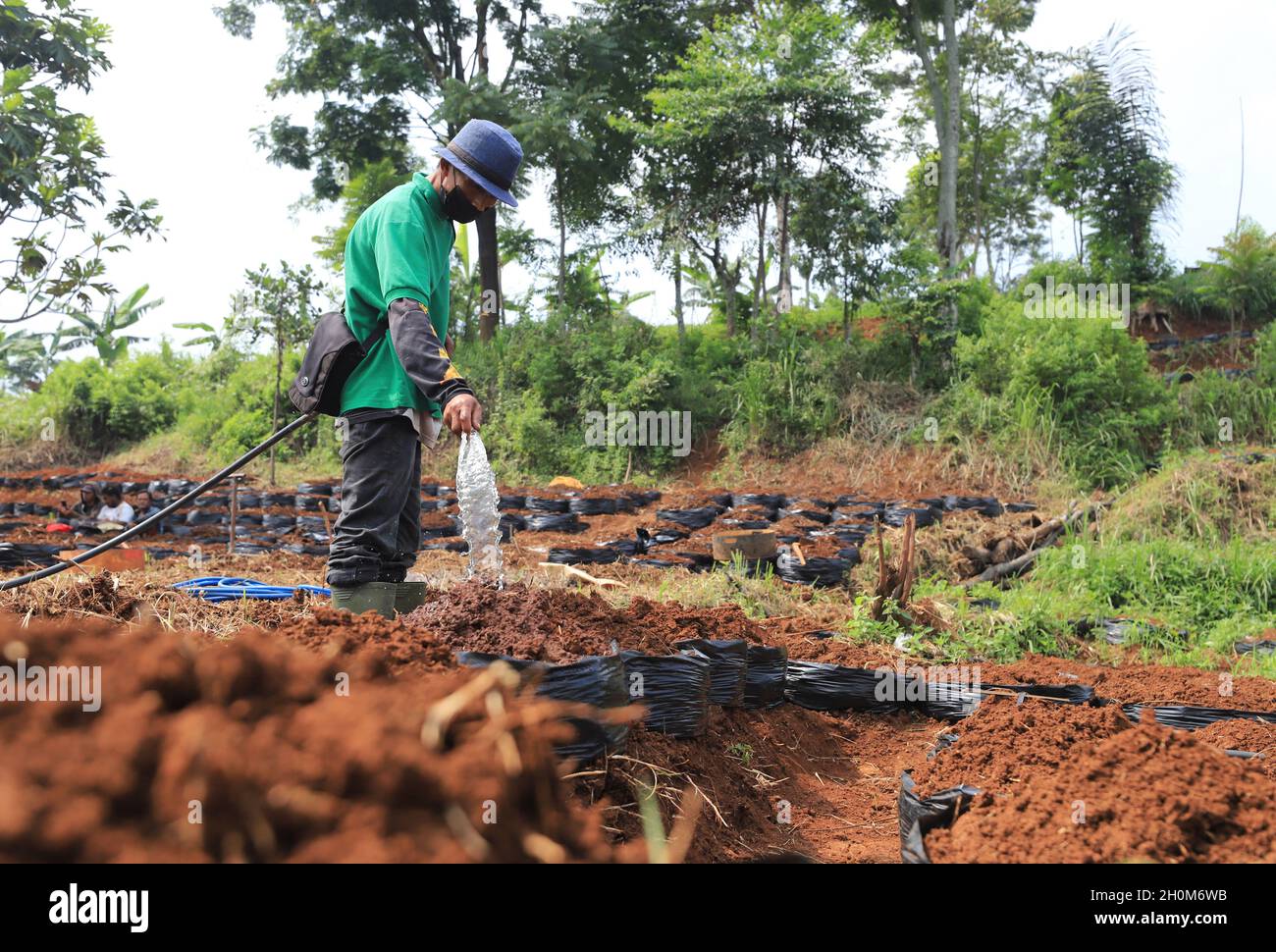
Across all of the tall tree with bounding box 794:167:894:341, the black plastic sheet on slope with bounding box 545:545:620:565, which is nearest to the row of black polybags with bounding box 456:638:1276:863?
the black plastic sheet on slope with bounding box 545:545:620:565

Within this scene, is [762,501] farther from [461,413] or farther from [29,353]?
[29,353]

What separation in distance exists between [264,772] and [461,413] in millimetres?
1656

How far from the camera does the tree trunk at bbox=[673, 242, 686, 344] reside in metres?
15.0

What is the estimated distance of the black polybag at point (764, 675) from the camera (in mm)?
3771

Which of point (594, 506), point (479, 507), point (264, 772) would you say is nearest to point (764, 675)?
point (479, 507)

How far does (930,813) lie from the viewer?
1.98m

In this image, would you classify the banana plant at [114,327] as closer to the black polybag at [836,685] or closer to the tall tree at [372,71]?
the tall tree at [372,71]

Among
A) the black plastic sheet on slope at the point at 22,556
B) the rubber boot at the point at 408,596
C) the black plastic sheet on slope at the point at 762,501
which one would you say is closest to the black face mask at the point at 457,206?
the rubber boot at the point at 408,596

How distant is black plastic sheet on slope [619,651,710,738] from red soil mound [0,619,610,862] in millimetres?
1498

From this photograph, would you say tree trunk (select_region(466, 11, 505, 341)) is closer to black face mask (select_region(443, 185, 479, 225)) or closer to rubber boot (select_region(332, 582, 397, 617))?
black face mask (select_region(443, 185, 479, 225))

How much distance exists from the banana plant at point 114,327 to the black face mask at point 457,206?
883 inches

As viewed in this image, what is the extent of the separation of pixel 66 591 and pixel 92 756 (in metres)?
1.99
